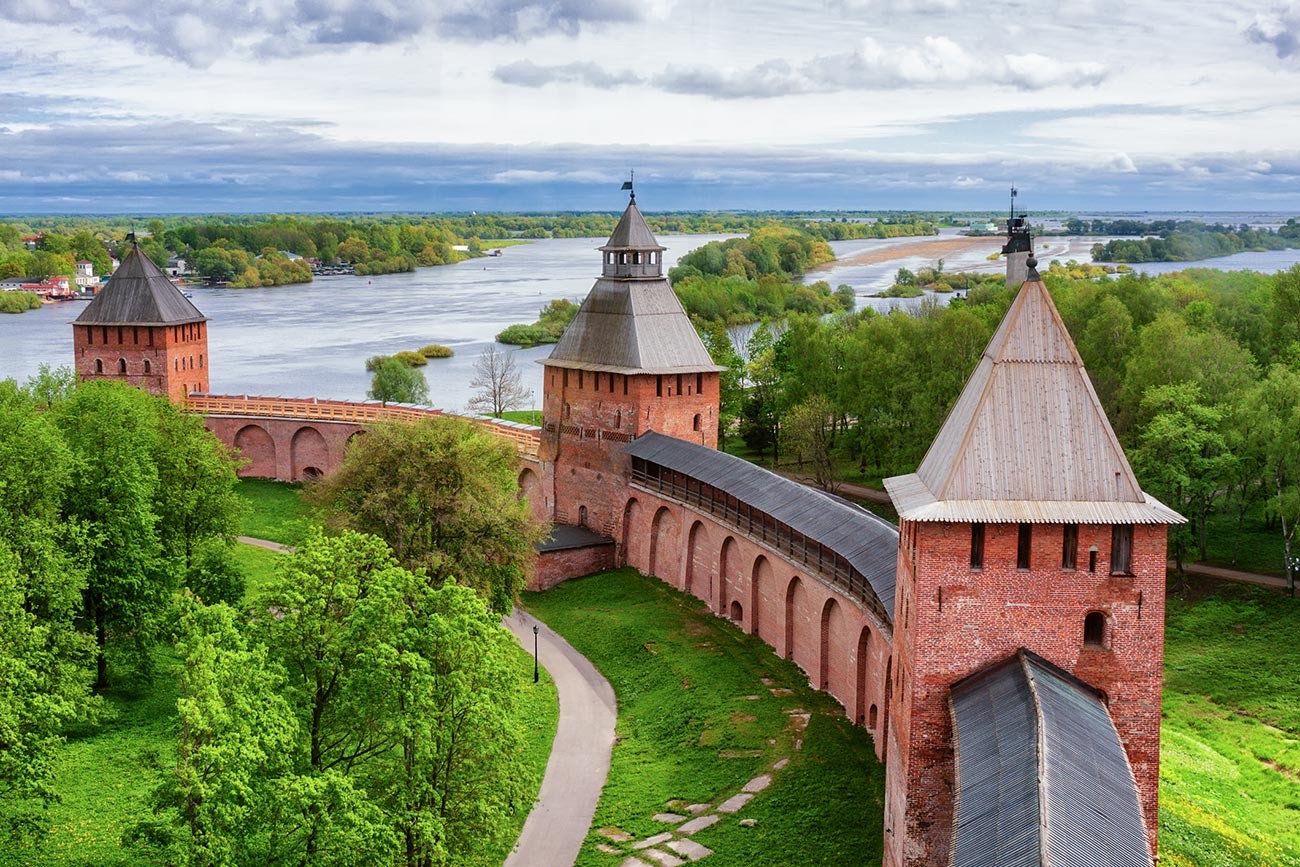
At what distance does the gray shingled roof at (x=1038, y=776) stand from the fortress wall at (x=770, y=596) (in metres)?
5.33

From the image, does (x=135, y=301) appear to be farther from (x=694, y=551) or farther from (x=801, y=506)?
(x=801, y=506)

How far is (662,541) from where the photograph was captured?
3416 centimetres

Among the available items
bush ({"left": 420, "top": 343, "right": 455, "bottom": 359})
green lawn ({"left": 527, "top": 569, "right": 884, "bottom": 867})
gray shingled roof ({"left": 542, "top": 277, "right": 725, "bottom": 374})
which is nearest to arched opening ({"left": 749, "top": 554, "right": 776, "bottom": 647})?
green lawn ({"left": 527, "top": 569, "right": 884, "bottom": 867})

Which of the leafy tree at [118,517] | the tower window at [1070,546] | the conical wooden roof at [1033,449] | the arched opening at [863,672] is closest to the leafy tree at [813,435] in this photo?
the arched opening at [863,672]

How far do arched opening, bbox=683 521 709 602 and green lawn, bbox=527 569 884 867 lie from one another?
0.33 m

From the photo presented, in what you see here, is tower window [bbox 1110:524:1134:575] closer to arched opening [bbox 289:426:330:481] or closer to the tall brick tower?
the tall brick tower

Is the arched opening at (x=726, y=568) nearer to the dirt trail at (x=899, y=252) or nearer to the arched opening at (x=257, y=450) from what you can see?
the arched opening at (x=257, y=450)

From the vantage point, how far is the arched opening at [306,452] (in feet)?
153

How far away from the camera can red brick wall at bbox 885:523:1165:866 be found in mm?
16078

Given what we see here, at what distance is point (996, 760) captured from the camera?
44.4 feet

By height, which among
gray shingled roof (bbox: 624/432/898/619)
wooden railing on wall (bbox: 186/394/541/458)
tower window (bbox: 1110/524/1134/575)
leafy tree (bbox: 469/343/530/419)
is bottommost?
leafy tree (bbox: 469/343/530/419)

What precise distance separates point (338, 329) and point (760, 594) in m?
65.3

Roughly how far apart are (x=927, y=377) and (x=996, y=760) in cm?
3051

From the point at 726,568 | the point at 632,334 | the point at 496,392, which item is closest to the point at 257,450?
the point at 496,392
